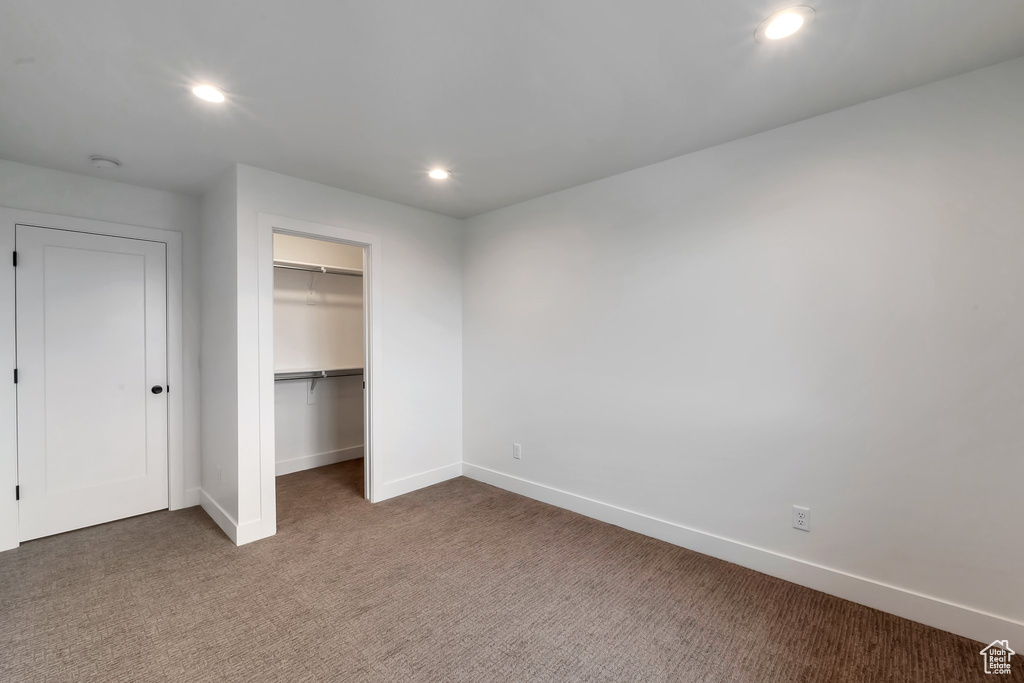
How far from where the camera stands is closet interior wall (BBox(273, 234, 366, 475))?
4422 mm

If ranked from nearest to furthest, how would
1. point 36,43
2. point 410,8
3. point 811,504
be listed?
point 410,8 → point 36,43 → point 811,504

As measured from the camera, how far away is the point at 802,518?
2.39m

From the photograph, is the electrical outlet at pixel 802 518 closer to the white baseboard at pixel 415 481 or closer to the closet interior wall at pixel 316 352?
the white baseboard at pixel 415 481

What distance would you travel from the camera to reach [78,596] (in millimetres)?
2309

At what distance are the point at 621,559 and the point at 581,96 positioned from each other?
2597mm

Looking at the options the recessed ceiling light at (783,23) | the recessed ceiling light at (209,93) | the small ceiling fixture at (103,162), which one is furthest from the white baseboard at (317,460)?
the recessed ceiling light at (783,23)

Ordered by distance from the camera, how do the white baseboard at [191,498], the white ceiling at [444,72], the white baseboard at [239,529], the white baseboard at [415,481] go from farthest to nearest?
the white baseboard at [415,481]
the white baseboard at [191,498]
the white baseboard at [239,529]
the white ceiling at [444,72]

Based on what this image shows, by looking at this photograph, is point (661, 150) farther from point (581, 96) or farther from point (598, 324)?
point (598, 324)

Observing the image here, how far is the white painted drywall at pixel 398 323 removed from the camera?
292 cm

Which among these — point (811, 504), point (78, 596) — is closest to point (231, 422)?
point (78, 596)

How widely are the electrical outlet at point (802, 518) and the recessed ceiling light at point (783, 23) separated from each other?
2.26m

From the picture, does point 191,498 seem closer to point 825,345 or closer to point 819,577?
point 819,577

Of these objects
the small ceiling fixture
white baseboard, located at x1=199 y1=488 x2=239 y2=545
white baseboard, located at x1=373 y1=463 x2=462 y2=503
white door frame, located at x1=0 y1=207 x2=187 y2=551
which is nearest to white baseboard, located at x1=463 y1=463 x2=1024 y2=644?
white baseboard, located at x1=373 y1=463 x2=462 y2=503

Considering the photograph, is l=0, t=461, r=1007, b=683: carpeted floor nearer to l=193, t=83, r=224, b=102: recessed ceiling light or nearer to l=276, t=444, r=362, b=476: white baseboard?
l=276, t=444, r=362, b=476: white baseboard
